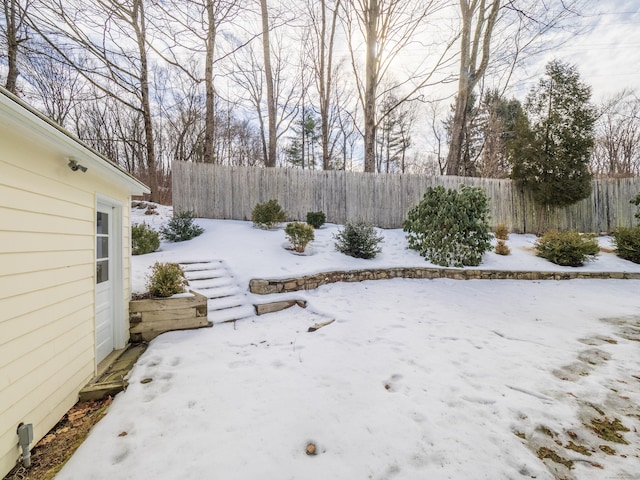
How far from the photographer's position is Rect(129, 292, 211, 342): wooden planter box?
10.7 feet

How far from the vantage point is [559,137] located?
8.60m

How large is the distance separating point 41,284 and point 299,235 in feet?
13.7

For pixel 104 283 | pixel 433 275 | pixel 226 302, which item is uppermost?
pixel 104 283

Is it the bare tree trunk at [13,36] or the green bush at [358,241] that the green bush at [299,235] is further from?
the bare tree trunk at [13,36]

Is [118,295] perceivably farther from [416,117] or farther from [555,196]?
[416,117]

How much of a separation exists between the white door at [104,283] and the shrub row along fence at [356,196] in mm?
4752

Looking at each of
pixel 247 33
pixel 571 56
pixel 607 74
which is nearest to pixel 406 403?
pixel 247 33

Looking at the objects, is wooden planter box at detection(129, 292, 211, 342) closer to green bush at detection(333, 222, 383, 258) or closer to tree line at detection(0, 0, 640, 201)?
green bush at detection(333, 222, 383, 258)

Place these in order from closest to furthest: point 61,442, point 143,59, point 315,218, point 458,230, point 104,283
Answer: point 61,442 < point 104,283 < point 458,230 < point 315,218 < point 143,59

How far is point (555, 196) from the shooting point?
8.76 m

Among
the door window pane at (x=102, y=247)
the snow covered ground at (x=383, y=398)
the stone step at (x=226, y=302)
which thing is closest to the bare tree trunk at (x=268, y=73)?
the stone step at (x=226, y=302)

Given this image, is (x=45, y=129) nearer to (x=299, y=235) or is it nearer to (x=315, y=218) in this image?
(x=299, y=235)

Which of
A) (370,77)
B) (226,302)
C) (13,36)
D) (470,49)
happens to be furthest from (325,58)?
(226,302)

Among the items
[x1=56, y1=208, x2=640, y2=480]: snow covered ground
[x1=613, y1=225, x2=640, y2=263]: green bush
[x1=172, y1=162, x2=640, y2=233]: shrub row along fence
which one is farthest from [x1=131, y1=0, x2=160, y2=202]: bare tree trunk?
[x1=613, y1=225, x2=640, y2=263]: green bush
